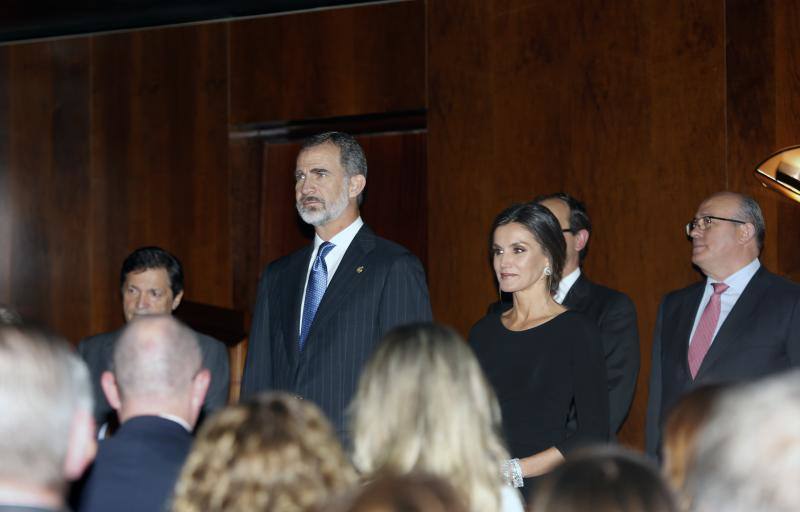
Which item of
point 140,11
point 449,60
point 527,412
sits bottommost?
point 527,412

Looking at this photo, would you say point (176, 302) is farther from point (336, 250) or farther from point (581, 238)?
point (581, 238)

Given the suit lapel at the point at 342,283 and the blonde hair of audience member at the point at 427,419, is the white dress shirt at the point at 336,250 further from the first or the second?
the blonde hair of audience member at the point at 427,419

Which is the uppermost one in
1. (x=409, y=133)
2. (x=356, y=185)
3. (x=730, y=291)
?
(x=409, y=133)

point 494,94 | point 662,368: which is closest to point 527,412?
point 662,368

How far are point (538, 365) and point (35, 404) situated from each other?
2270mm

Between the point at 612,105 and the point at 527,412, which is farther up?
the point at 612,105

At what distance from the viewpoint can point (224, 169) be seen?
638 centimetres

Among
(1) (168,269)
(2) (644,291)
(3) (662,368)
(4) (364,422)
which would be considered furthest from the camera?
(2) (644,291)

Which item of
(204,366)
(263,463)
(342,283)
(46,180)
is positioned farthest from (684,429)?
(46,180)

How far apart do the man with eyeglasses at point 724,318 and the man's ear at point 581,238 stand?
1.79ft

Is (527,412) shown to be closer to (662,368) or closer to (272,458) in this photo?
(662,368)

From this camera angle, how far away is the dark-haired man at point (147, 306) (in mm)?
4520

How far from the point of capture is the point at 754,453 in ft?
4.15

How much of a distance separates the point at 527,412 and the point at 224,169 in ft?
11.1
